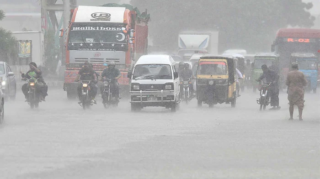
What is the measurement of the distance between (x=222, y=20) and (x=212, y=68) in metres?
70.8

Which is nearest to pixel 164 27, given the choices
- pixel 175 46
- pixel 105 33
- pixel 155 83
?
pixel 175 46

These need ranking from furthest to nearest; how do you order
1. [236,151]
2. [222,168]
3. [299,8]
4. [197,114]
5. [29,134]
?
[299,8] → [197,114] → [29,134] → [236,151] → [222,168]

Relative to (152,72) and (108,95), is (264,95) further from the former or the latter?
(108,95)

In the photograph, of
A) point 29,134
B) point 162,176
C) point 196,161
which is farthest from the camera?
point 29,134

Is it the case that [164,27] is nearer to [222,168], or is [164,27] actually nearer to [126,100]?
[126,100]

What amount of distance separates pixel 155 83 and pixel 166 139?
9.83 m

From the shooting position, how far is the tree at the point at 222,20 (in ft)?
325

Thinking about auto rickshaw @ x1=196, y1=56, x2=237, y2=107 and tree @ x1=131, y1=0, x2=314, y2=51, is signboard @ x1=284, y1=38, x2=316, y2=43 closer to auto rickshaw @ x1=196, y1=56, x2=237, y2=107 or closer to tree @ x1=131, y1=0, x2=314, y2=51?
Answer: auto rickshaw @ x1=196, y1=56, x2=237, y2=107

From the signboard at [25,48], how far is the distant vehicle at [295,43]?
16140 mm

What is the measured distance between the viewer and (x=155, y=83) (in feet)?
83.4

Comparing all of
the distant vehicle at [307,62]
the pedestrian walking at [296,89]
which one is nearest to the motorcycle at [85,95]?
the pedestrian walking at [296,89]

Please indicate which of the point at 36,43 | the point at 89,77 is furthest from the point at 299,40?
the point at 89,77

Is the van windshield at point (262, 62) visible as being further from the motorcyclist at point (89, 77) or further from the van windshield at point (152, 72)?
the motorcyclist at point (89, 77)

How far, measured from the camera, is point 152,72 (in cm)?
2667
